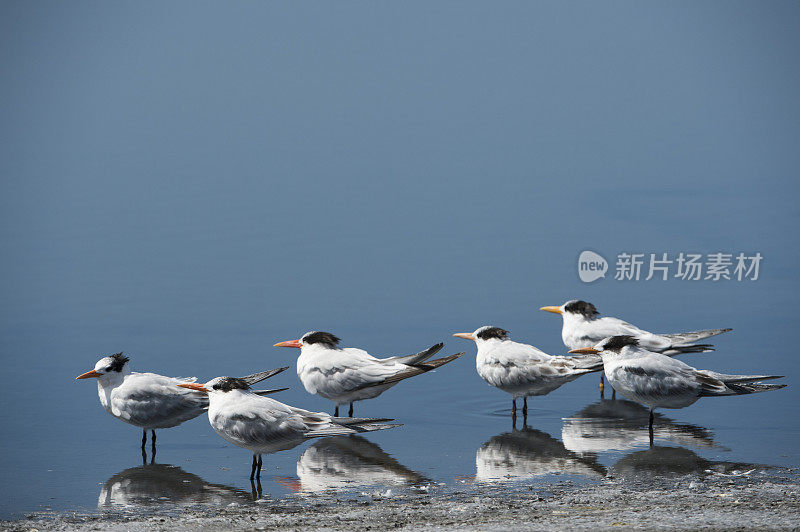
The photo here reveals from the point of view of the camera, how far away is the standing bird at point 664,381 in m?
9.89

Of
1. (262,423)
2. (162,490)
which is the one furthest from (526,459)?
(162,490)

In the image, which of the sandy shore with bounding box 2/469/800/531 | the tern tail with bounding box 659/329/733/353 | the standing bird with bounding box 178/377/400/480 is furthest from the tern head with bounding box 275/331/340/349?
the tern tail with bounding box 659/329/733/353

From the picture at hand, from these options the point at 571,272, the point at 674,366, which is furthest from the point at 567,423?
the point at 571,272

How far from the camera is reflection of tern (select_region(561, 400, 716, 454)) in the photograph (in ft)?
32.0

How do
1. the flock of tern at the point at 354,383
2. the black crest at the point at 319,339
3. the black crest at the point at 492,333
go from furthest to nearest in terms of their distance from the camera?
the black crest at the point at 492,333 < the black crest at the point at 319,339 < the flock of tern at the point at 354,383

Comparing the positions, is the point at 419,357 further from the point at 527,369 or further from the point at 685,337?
the point at 685,337

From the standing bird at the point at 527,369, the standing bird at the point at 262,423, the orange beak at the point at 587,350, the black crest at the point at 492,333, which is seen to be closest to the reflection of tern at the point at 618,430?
the standing bird at the point at 527,369

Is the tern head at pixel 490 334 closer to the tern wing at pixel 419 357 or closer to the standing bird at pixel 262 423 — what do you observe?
the tern wing at pixel 419 357

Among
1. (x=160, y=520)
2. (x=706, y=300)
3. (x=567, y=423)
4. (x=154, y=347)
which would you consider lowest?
(x=160, y=520)

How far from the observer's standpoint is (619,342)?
404 inches

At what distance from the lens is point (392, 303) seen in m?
15.6

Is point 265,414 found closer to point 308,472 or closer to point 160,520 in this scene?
point 308,472

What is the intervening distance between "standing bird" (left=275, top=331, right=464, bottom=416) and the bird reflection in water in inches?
22.9

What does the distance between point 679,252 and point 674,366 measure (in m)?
8.42
